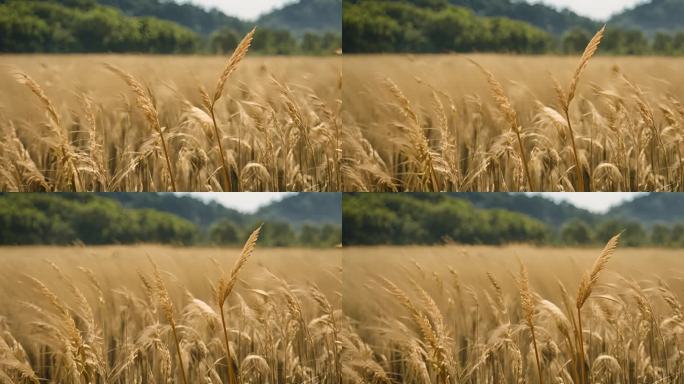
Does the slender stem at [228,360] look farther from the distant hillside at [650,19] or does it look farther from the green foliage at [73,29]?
the distant hillside at [650,19]

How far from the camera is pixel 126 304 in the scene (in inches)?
165

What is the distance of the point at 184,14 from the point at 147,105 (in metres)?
0.49

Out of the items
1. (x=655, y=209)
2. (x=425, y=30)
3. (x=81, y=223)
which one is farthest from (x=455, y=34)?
(x=81, y=223)

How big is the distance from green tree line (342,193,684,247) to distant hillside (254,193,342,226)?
8 cm

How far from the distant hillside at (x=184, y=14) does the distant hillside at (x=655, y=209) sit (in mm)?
2003

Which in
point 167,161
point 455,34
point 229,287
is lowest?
point 229,287

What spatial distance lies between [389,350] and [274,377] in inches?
21.9

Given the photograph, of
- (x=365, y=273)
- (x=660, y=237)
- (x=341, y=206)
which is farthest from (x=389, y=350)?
(x=660, y=237)

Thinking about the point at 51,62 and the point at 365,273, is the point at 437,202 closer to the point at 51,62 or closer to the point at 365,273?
the point at 365,273

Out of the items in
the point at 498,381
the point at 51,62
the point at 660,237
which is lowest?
the point at 498,381

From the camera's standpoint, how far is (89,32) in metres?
4.23

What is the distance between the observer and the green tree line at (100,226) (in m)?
4.19

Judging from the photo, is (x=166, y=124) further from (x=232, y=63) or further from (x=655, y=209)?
(x=655, y=209)

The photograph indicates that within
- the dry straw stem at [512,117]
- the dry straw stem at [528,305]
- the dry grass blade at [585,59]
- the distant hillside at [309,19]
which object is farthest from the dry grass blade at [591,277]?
the distant hillside at [309,19]
